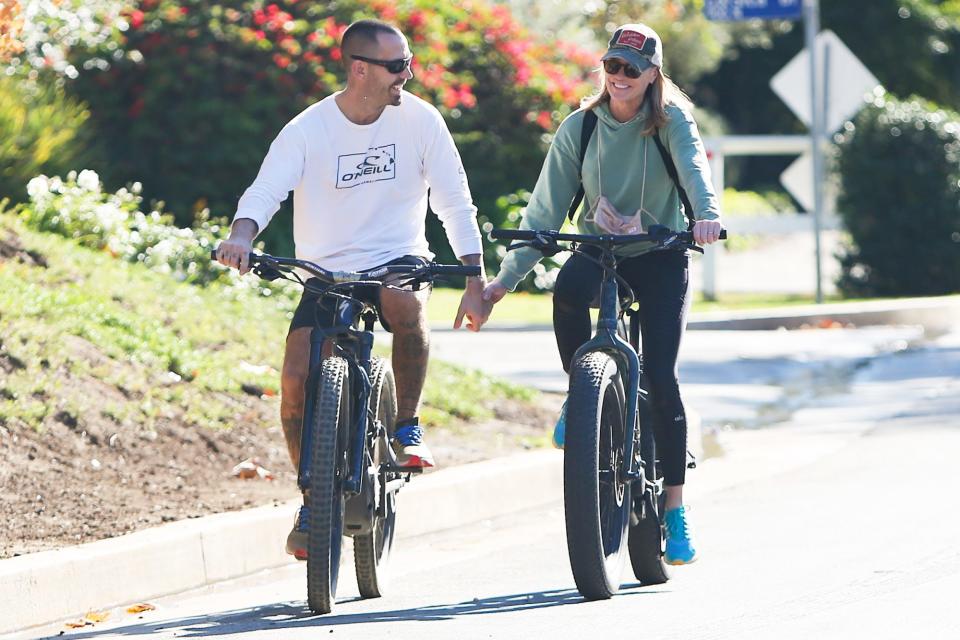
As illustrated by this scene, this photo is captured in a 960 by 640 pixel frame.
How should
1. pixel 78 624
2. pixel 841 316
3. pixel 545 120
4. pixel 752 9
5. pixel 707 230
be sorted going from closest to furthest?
pixel 707 230 < pixel 78 624 < pixel 841 316 < pixel 752 9 < pixel 545 120

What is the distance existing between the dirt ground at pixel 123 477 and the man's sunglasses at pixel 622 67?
238 centimetres

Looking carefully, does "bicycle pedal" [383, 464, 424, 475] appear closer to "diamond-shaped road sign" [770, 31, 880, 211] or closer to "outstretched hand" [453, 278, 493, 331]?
"outstretched hand" [453, 278, 493, 331]

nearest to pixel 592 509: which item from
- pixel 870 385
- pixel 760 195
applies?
pixel 870 385

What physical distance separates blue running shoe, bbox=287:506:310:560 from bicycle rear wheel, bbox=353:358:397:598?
30cm

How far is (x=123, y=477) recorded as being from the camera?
7.89 m

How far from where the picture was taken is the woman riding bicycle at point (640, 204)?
6414 mm

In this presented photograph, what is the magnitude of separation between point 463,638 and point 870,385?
7.86m

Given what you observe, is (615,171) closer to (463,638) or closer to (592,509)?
(592,509)

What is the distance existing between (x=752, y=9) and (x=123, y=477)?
44.6ft

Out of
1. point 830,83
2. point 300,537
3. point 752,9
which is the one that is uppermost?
point 752,9

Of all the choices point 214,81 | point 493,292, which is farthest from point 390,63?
point 214,81

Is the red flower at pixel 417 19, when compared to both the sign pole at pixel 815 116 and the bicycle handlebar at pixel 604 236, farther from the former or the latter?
the bicycle handlebar at pixel 604 236

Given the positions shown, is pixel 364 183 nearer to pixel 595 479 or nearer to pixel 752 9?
pixel 595 479

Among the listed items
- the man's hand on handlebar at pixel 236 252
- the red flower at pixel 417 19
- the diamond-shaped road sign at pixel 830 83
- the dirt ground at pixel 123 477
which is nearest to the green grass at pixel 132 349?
the dirt ground at pixel 123 477
